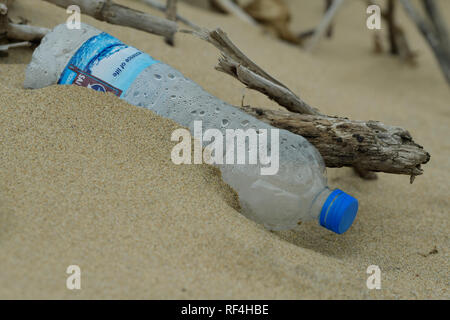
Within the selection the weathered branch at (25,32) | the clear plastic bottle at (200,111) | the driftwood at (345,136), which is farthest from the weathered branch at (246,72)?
the weathered branch at (25,32)

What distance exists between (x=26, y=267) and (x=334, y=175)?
1.57 meters

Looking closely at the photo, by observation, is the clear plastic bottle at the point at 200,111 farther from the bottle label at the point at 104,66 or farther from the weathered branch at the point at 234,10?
the weathered branch at the point at 234,10

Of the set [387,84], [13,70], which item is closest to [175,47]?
[13,70]

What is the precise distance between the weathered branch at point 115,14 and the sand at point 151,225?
1.19ft

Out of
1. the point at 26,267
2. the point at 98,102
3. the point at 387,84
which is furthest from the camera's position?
the point at 387,84

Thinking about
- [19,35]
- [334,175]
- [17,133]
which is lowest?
[334,175]

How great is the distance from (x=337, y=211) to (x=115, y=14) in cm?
142

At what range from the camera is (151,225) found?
154cm

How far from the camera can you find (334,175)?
251 cm

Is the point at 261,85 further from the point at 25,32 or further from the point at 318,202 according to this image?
the point at 25,32

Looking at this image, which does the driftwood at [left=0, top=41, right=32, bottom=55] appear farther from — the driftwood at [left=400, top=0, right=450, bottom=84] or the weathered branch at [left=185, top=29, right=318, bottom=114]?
the driftwood at [left=400, top=0, right=450, bottom=84]

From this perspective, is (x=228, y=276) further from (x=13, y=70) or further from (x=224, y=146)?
(x=13, y=70)
